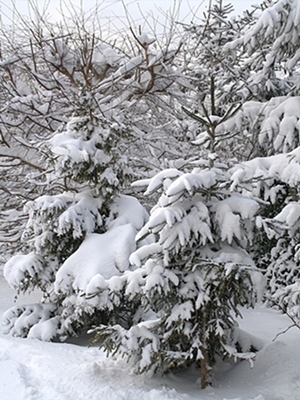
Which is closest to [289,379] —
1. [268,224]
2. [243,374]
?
[243,374]

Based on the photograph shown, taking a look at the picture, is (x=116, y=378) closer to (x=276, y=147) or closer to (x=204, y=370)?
(x=204, y=370)

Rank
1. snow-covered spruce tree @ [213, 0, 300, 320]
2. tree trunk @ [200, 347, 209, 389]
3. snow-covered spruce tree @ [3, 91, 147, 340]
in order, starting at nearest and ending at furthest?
tree trunk @ [200, 347, 209, 389] < snow-covered spruce tree @ [213, 0, 300, 320] < snow-covered spruce tree @ [3, 91, 147, 340]

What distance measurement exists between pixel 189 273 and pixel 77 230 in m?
2.01

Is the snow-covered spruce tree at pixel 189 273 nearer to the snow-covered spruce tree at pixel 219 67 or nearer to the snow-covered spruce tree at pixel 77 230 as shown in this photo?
the snow-covered spruce tree at pixel 77 230

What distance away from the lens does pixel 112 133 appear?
4949 mm

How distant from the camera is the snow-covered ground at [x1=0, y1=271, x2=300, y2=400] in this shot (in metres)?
2.98

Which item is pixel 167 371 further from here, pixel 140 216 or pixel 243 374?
pixel 140 216

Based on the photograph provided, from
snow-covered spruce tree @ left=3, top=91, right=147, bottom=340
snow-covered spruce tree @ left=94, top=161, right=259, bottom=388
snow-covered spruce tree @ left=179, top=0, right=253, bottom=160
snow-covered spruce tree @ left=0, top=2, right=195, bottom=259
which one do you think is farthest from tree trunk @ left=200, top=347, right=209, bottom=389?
snow-covered spruce tree @ left=0, top=2, right=195, bottom=259

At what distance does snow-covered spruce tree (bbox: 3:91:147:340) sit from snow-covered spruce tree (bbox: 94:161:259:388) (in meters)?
1.26

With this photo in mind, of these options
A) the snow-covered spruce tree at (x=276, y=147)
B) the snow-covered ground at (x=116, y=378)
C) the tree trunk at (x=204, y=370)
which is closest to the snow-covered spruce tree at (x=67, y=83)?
the snow-covered spruce tree at (x=276, y=147)

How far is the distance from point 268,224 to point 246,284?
51 cm

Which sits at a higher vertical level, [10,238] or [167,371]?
[10,238]

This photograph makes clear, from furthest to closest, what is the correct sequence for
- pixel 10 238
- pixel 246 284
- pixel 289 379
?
1. pixel 10 238
2. pixel 289 379
3. pixel 246 284

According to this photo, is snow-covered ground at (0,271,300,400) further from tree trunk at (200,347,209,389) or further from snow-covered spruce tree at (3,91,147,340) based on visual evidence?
snow-covered spruce tree at (3,91,147,340)
